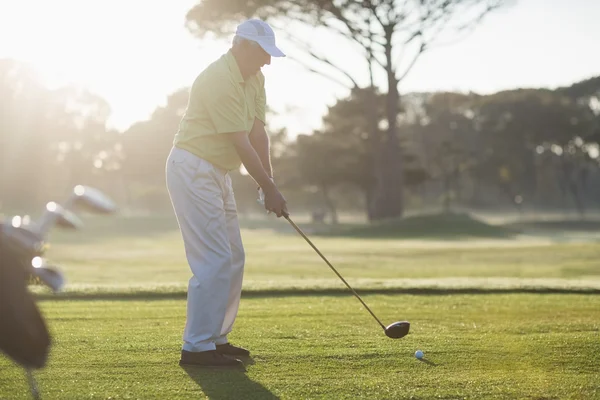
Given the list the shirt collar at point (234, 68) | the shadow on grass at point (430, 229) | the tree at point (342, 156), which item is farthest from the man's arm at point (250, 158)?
the tree at point (342, 156)

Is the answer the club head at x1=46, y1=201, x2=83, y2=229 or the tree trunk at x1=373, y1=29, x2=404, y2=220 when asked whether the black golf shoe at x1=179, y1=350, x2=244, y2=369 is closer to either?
the club head at x1=46, y1=201, x2=83, y2=229

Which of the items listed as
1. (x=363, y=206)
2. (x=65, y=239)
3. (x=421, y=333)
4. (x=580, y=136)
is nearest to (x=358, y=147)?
(x=580, y=136)

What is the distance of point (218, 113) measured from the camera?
5.57 meters

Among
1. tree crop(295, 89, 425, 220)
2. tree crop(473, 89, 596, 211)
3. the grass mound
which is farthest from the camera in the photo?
tree crop(473, 89, 596, 211)

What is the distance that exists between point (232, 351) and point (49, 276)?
2.31 metres

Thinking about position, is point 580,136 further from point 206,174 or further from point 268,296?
point 206,174

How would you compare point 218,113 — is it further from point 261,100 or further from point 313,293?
point 313,293

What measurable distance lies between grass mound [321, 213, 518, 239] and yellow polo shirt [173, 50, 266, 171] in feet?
110

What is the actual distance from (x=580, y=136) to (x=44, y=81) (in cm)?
4434

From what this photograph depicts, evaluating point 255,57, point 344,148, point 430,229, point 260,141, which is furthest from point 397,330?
point 344,148

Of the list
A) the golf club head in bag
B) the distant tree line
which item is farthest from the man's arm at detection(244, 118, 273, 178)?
the distant tree line

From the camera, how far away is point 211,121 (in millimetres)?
5727

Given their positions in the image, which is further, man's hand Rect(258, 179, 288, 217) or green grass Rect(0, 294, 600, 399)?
man's hand Rect(258, 179, 288, 217)

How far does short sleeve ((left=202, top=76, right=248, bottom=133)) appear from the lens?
18.2 ft
